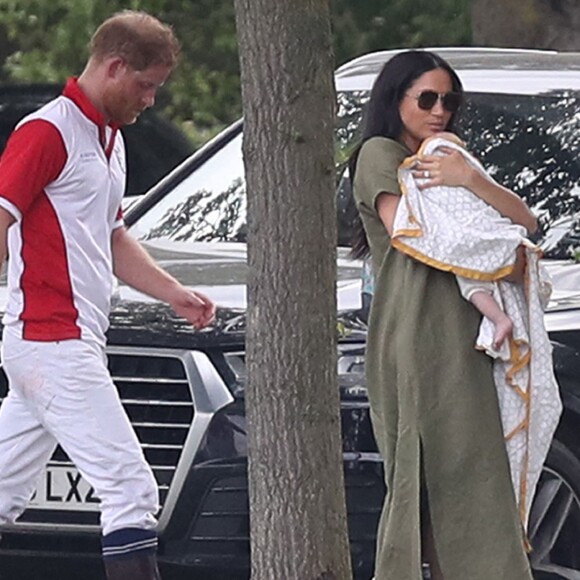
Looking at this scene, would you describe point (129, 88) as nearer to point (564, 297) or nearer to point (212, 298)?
point (212, 298)

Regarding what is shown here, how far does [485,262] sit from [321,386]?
1.61 feet

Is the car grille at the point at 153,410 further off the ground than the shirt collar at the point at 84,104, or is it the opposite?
the shirt collar at the point at 84,104

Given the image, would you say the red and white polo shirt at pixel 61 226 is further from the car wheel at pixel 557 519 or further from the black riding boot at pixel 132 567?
the car wheel at pixel 557 519

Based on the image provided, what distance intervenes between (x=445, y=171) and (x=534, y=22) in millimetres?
7140

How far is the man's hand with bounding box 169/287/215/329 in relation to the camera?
5457mm

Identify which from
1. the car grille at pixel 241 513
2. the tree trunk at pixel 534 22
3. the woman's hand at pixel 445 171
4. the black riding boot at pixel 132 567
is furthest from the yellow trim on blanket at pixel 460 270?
the tree trunk at pixel 534 22

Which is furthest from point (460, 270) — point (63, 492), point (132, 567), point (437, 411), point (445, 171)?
point (63, 492)

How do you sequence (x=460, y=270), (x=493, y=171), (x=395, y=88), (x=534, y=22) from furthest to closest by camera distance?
(x=534, y=22)
(x=493, y=171)
(x=395, y=88)
(x=460, y=270)

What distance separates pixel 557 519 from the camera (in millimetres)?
5570

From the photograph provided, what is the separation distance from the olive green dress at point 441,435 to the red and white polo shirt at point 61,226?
725mm

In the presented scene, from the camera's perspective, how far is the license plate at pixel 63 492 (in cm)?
558

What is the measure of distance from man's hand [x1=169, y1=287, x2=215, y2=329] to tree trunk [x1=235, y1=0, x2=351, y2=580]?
0.66 metres

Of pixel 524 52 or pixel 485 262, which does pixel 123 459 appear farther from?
pixel 524 52

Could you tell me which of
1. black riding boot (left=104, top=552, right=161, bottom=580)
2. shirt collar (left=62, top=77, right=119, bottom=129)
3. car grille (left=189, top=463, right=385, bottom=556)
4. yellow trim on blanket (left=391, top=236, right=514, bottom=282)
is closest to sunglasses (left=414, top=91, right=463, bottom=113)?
yellow trim on blanket (left=391, top=236, right=514, bottom=282)
